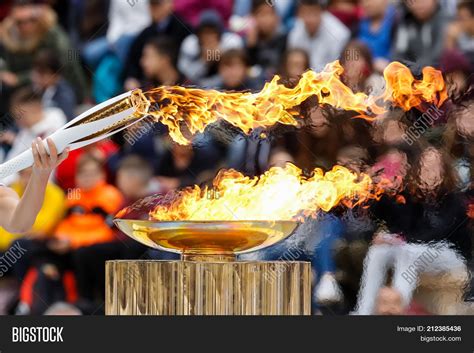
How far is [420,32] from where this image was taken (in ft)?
21.7

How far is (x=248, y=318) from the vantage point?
13.7ft

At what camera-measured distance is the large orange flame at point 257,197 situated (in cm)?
446

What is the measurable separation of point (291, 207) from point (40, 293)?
2.19 m

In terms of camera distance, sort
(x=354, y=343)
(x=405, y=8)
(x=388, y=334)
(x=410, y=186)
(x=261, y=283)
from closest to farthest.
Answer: (x=261, y=283) < (x=354, y=343) < (x=388, y=334) < (x=410, y=186) < (x=405, y=8)

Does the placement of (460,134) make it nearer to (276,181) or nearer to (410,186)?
(410,186)

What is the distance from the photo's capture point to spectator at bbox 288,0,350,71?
261 inches

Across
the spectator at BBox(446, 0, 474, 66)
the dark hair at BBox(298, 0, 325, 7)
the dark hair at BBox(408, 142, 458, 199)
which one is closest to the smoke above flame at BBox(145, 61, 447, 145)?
the dark hair at BBox(408, 142, 458, 199)

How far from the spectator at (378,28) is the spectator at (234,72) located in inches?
28.6

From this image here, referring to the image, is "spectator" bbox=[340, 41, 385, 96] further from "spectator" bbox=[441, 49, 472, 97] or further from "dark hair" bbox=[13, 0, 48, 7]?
"dark hair" bbox=[13, 0, 48, 7]

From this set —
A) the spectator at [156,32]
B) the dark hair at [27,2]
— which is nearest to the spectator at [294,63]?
the spectator at [156,32]

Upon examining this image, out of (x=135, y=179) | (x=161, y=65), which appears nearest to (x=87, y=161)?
(x=135, y=179)

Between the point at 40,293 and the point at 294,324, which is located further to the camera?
the point at 40,293

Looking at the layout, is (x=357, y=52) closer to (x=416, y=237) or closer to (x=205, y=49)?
(x=205, y=49)

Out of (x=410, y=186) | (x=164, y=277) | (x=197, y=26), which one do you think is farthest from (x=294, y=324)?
(x=197, y=26)
